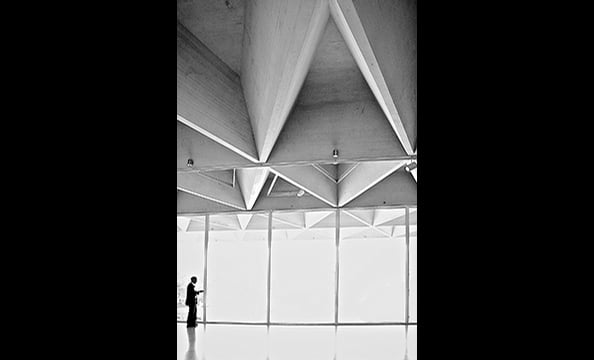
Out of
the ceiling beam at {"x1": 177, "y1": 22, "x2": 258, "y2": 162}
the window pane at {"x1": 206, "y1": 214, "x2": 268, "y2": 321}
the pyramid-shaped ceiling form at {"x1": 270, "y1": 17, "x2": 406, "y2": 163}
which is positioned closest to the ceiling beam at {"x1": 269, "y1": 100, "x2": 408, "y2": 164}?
the pyramid-shaped ceiling form at {"x1": 270, "y1": 17, "x2": 406, "y2": 163}

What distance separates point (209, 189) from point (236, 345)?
7.03 m

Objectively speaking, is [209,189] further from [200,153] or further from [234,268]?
[200,153]

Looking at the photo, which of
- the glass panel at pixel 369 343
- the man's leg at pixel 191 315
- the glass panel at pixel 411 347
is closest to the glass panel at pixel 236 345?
the man's leg at pixel 191 315

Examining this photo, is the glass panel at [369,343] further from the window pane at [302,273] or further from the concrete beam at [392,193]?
the concrete beam at [392,193]

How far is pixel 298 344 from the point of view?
1429 cm

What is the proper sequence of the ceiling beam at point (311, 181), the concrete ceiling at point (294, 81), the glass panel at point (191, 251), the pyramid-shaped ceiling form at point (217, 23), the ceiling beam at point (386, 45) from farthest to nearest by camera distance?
the glass panel at point (191, 251) < the ceiling beam at point (311, 181) < the pyramid-shaped ceiling form at point (217, 23) < the concrete ceiling at point (294, 81) < the ceiling beam at point (386, 45)

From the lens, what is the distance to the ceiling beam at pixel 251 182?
18.4m

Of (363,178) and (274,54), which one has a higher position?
(274,54)

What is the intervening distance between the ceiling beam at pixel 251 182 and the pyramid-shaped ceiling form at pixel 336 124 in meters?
4.39

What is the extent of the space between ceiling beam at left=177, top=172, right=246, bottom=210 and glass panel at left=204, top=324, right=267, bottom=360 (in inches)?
183

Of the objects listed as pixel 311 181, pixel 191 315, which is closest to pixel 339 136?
pixel 311 181
